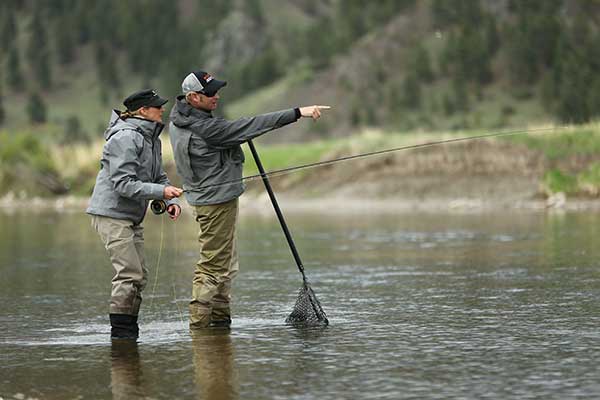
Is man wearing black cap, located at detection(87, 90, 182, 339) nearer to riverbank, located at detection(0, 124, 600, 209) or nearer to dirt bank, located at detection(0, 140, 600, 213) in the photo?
riverbank, located at detection(0, 124, 600, 209)

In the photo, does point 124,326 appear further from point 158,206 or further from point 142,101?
point 142,101

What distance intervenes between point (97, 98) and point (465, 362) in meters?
102

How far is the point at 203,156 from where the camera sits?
10984 mm

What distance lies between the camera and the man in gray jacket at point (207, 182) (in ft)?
35.9

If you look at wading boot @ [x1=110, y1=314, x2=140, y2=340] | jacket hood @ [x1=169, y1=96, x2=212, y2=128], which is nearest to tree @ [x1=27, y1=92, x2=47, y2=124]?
jacket hood @ [x1=169, y1=96, x2=212, y2=128]

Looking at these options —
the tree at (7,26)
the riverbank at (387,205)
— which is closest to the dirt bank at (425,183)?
the riverbank at (387,205)

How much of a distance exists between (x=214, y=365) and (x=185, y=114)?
265 centimetres

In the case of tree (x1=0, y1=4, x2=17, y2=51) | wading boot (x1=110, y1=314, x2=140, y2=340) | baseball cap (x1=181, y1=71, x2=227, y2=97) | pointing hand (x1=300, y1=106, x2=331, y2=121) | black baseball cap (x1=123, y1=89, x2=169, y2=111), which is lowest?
wading boot (x1=110, y1=314, x2=140, y2=340)

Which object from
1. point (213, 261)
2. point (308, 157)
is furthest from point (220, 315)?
point (308, 157)

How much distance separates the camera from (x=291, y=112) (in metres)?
10.7

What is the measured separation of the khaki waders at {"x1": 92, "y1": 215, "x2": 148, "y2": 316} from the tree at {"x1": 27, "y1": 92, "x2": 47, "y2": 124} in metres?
91.1

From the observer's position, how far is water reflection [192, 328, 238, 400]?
8125mm

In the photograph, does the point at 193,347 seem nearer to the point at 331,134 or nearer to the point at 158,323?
the point at 158,323

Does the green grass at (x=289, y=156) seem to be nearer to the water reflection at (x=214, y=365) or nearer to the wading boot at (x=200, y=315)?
the wading boot at (x=200, y=315)
